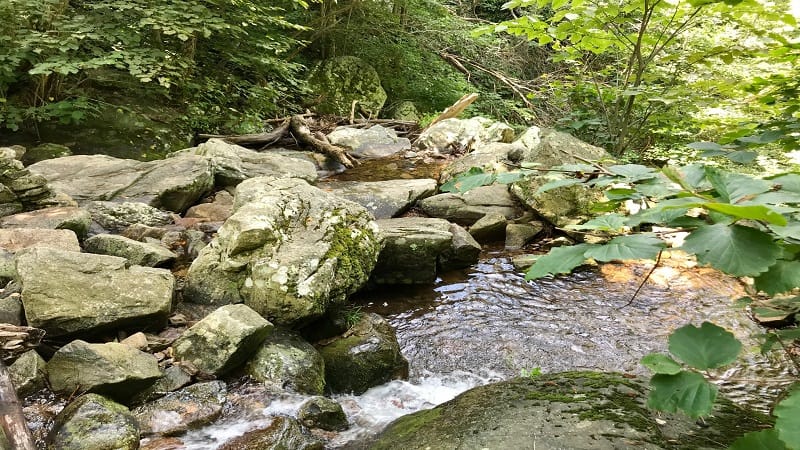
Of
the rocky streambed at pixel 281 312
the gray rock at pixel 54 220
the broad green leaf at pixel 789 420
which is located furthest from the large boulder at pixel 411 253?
the broad green leaf at pixel 789 420

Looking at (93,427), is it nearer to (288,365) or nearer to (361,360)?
(288,365)

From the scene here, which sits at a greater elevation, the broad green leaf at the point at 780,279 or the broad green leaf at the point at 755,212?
the broad green leaf at the point at 755,212

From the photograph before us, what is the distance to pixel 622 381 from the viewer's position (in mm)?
2178

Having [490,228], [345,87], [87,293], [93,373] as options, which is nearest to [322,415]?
[93,373]

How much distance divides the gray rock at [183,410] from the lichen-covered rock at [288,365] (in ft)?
0.91

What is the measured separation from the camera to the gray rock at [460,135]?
1029 centimetres

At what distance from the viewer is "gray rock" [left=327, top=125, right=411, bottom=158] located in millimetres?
10030

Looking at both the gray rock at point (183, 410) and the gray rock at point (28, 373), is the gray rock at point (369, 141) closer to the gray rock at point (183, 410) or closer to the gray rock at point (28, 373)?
the gray rock at point (183, 410)

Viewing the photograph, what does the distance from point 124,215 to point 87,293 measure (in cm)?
243

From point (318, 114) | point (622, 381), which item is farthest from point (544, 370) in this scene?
point (318, 114)

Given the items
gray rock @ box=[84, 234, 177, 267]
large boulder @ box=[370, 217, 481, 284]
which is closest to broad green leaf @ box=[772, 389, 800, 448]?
large boulder @ box=[370, 217, 481, 284]

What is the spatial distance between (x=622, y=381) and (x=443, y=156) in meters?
8.13

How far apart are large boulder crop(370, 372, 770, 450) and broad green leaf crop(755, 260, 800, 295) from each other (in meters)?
1.02

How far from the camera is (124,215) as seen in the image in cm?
509
